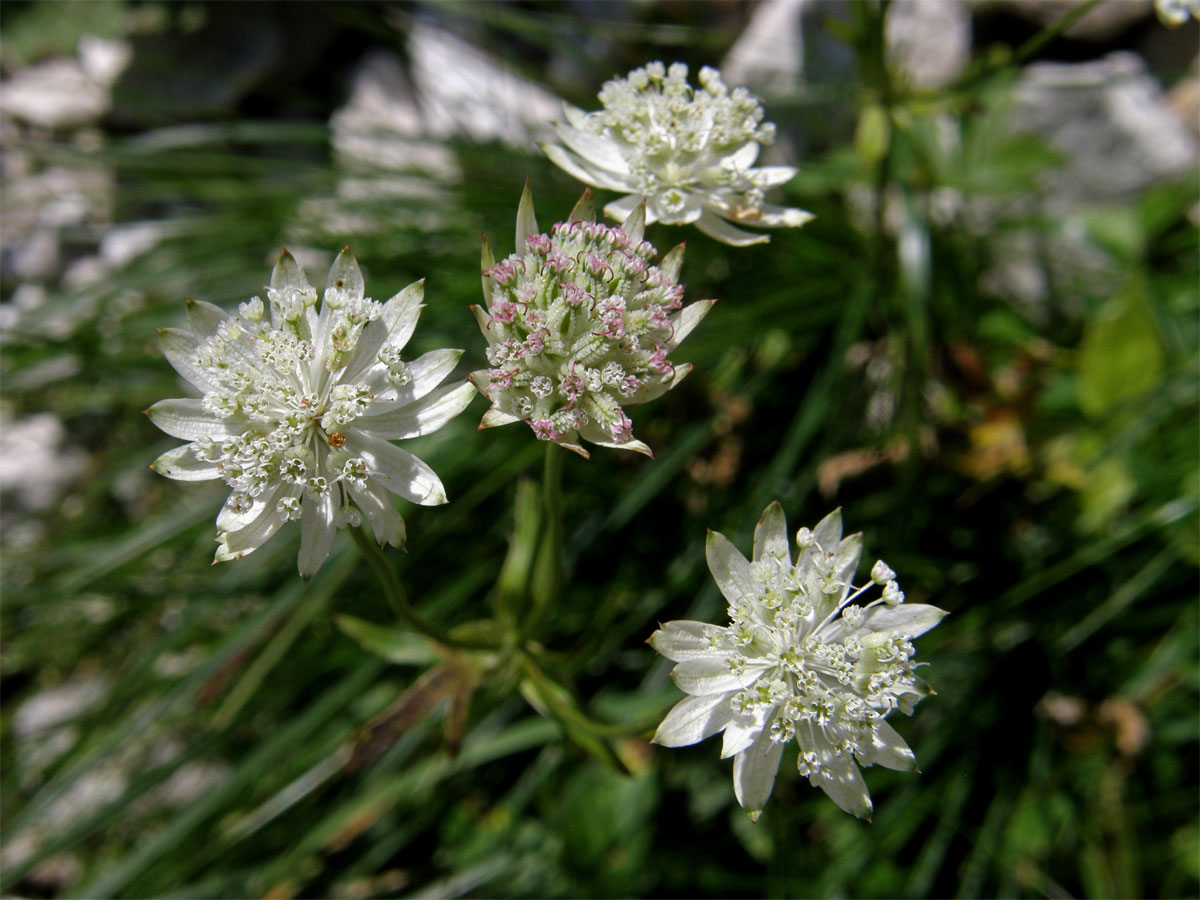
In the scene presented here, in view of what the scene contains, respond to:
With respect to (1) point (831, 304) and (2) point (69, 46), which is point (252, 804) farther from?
(2) point (69, 46)

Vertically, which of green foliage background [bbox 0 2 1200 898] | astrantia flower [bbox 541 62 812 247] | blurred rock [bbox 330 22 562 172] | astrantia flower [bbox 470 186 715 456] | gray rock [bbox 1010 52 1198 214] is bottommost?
green foliage background [bbox 0 2 1200 898]

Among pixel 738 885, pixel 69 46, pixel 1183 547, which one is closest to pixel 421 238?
pixel 69 46

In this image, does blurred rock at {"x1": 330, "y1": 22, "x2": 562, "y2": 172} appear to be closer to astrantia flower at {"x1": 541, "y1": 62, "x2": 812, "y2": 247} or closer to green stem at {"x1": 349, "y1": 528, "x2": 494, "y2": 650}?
astrantia flower at {"x1": 541, "y1": 62, "x2": 812, "y2": 247}

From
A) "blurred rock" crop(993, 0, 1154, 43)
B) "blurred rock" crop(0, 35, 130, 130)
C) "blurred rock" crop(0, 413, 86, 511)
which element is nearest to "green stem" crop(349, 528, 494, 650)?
"blurred rock" crop(0, 413, 86, 511)

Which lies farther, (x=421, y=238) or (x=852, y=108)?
(x=852, y=108)

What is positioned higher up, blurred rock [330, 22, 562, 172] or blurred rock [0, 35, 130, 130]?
blurred rock [330, 22, 562, 172]

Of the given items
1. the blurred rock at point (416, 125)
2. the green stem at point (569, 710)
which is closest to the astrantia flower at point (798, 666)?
the green stem at point (569, 710)
